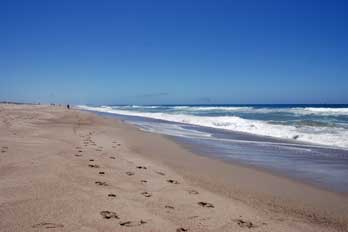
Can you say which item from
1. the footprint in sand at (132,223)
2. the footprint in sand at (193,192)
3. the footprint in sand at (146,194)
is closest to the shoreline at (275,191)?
the footprint in sand at (193,192)

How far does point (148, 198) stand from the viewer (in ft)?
16.2

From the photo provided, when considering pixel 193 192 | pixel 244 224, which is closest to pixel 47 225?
pixel 244 224

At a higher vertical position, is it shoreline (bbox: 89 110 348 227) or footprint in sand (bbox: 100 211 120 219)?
footprint in sand (bbox: 100 211 120 219)

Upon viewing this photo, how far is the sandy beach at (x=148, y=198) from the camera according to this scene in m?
3.94

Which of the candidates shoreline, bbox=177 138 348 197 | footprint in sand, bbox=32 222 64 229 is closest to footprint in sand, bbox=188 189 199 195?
footprint in sand, bbox=32 222 64 229

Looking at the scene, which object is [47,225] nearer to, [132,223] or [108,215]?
[108,215]

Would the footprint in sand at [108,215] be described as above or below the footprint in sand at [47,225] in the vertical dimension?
below

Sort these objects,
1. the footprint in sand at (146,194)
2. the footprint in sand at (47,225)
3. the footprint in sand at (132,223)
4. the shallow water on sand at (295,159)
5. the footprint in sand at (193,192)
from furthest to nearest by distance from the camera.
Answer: the shallow water on sand at (295,159) < the footprint in sand at (193,192) < the footprint in sand at (146,194) < the footprint in sand at (132,223) < the footprint in sand at (47,225)

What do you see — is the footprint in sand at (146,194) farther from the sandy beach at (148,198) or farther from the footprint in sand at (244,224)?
the footprint in sand at (244,224)

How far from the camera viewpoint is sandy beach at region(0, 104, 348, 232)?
12.9 ft

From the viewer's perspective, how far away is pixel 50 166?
6434 millimetres

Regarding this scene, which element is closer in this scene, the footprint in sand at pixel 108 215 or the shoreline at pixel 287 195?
the footprint in sand at pixel 108 215

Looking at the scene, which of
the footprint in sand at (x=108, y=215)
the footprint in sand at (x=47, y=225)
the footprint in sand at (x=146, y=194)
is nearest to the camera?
the footprint in sand at (x=47, y=225)

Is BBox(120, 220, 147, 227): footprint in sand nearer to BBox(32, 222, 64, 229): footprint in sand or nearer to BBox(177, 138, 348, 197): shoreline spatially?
BBox(32, 222, 64, 229): footprint in sand
